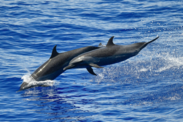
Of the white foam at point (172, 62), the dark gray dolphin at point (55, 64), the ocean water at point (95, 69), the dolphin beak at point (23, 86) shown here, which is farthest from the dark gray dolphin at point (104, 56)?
the white foam at point (172, 62)

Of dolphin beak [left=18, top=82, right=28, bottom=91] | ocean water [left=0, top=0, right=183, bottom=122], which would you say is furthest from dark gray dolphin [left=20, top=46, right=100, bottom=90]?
ocean water [left=0, top=0, right=183, bottom=122]

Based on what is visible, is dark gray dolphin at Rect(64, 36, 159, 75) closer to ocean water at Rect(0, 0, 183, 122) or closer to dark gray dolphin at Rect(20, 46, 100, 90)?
dark gray dolphin at Rect(20, 46, 100, 90)

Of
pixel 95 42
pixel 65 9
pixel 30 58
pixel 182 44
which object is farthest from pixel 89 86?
pixel 65 9

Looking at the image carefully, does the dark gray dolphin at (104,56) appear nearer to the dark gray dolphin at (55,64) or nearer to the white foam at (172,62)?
the dark gray dolphin at (55,64)

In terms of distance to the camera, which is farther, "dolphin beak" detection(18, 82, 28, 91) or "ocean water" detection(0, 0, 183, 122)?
"dolphin beak" detection(18, 82, 28, 91)

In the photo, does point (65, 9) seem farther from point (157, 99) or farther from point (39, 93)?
point (157, 99)

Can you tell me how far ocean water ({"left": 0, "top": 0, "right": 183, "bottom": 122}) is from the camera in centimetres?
998

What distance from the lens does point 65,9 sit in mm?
24781

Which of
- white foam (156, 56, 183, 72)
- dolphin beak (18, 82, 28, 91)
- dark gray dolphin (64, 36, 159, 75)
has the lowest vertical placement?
dolphin beak (18, 82, 28, 91)

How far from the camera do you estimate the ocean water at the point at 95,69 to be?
9984 mm

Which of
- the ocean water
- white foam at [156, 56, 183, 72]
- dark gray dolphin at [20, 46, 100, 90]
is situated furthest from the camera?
white foam at [156, 56, 183, 72]

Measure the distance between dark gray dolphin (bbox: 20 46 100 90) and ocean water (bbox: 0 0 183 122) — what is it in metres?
0.62

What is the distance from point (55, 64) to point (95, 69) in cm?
347

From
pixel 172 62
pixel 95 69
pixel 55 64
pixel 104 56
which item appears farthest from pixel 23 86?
pixel 172 62
